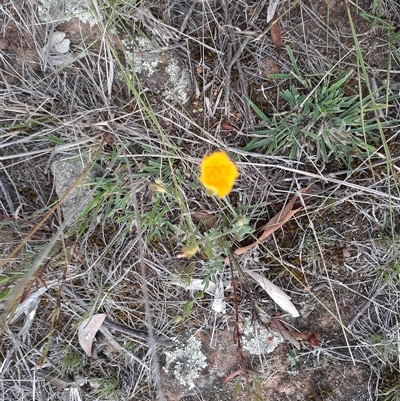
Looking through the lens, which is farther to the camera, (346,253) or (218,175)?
(346,253)

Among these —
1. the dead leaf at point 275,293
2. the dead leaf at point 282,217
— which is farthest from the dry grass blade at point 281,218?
the dead leaf at point 275,293

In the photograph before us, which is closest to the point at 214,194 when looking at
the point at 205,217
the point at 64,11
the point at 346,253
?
the point at 205,217

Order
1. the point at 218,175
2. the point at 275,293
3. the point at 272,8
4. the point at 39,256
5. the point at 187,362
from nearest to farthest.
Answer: the point at 39,256, the point at 218,175, the point at 272,8, the point at 275,293, the point at 187,362

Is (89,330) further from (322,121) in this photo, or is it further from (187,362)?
(322,121)

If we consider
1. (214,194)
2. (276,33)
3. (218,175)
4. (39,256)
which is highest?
(276,33)

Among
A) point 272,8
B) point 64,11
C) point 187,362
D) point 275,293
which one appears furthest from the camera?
point 187,362

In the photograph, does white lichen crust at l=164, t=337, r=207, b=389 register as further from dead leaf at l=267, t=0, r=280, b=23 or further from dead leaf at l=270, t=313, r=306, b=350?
dead leaf at l=267, t=0, r=280, b=23

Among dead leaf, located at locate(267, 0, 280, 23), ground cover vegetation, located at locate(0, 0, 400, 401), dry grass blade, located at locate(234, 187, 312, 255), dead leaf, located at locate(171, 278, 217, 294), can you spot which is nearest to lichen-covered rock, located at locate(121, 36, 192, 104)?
ground cover vegetation, located at locate(0, 0, 400, 401)

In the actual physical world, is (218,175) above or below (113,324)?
above

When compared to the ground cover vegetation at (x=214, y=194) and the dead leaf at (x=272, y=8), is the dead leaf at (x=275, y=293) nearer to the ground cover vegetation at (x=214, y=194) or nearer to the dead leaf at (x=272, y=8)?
the ground cover vegetation at (x=214, y=194)
